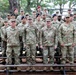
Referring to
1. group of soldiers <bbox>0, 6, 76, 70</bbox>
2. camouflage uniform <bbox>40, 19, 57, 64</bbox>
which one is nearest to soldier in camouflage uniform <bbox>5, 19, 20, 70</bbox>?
group of soldiers <bbox>0, 6, 76, 70</bbox>

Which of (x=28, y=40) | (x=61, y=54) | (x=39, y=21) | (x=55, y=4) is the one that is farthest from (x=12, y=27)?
(x=55, y=4)

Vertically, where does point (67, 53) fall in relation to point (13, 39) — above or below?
below

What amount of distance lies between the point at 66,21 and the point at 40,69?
1930 mm

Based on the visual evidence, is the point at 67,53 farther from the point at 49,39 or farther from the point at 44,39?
the point at 44,39

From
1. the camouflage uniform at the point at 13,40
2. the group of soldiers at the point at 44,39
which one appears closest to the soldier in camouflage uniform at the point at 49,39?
the group of soldiers at the point at 44,39

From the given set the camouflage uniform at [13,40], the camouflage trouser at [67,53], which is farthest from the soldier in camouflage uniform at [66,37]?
the camouflage uniform at [13,40]

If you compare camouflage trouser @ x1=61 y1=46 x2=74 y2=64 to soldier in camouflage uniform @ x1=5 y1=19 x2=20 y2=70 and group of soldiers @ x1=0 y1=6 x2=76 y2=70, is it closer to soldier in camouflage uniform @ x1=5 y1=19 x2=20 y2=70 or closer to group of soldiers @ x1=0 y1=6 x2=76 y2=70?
group of soldiers @ x1=0 y1=6 x2=76 y2=70

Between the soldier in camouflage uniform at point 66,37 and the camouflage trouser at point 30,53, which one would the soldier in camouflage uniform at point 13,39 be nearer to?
the camouflage trouser at point 30,53

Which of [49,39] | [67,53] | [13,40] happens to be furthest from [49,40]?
[13,40]

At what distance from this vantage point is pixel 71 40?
28.4ft

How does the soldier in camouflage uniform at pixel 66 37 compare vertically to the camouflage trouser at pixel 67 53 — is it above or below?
above

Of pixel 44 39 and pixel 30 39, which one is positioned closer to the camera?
pixel 30 39

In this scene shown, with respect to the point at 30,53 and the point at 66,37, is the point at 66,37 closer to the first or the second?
the point at 66,37

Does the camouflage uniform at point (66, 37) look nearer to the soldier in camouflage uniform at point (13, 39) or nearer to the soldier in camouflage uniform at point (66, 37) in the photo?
the soldier in camouflage uniform at point (66, 37)
